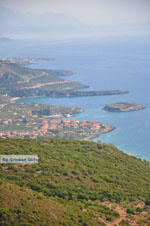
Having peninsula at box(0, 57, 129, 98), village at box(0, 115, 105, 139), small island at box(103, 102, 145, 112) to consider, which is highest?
peninsula at box(0, 57, 129, 98)

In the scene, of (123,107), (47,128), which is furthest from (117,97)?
(47,128)

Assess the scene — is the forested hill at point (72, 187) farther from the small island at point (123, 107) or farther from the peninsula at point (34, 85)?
the peninsula at point (34, 85)

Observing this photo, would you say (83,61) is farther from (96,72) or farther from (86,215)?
(86,215)

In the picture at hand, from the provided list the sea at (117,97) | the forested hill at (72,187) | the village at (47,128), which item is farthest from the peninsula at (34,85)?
the forested hill at (72,187)

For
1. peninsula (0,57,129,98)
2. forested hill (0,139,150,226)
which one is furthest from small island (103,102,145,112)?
forested hill (0,139,150,226)

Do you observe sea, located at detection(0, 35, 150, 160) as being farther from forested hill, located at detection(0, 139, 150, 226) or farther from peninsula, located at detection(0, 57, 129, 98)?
forested hill, located at detection(0, 139, 150, 226)

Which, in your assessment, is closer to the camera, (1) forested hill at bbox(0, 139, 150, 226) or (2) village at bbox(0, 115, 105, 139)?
(1) forested hill at bbox(0, 139, 150, 226)
